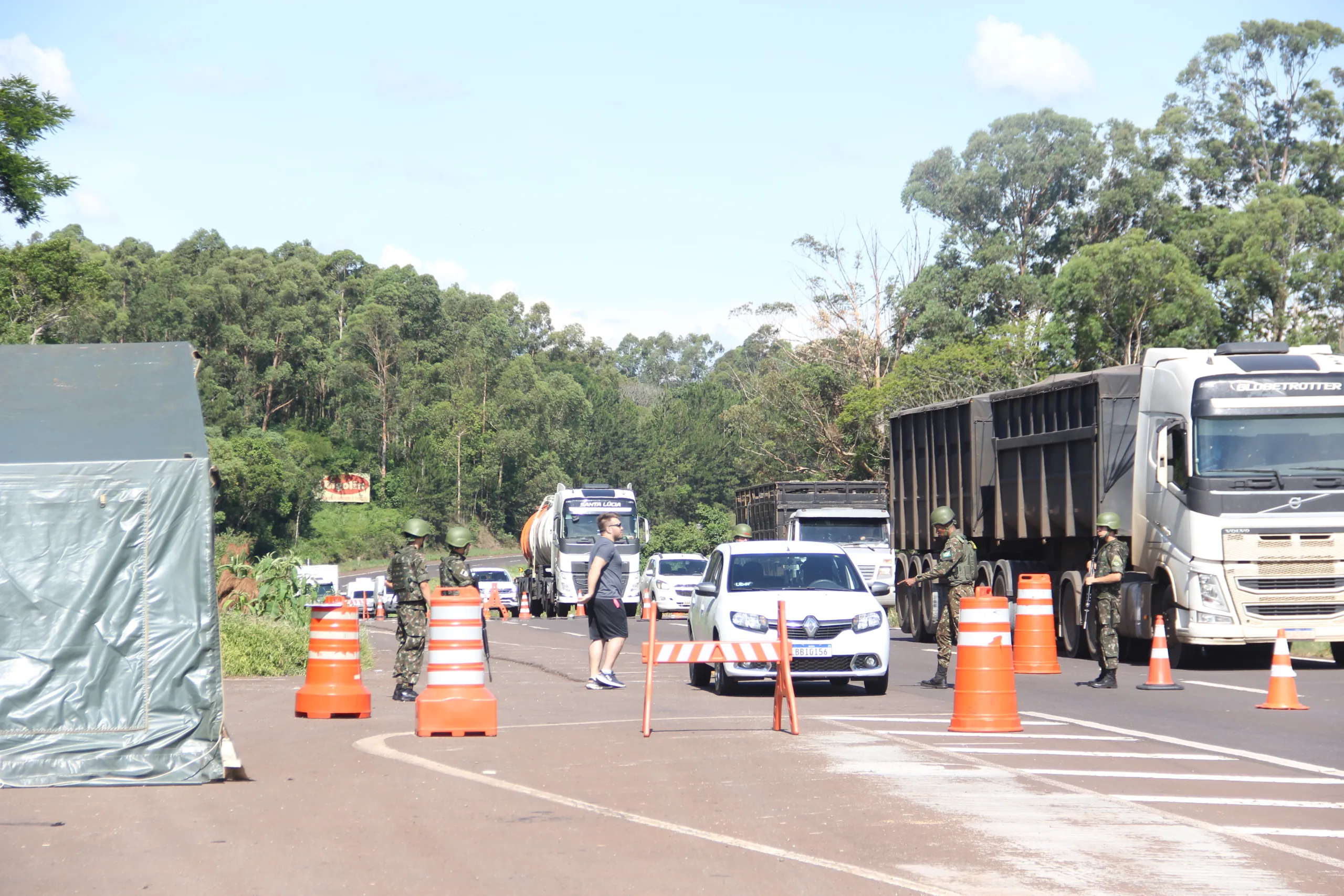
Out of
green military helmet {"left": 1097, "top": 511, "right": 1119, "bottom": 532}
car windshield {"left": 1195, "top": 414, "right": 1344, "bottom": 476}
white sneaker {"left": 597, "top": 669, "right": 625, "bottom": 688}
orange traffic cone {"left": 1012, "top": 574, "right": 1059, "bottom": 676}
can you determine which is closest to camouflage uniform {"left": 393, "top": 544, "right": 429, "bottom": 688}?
white sneaker {"left": 597, "top": 669, "right": 625, "bottom": 688}

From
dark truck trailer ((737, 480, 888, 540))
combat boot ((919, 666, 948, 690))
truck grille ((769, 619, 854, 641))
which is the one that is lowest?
combat boot ((919, 666, 948, 690))

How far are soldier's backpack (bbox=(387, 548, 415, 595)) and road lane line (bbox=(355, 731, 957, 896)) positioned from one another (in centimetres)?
348

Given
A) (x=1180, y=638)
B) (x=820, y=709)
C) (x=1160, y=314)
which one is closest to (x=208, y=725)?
(x=820, y=709)

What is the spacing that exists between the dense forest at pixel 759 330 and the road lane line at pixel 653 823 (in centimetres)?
4176

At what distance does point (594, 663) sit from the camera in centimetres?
1664

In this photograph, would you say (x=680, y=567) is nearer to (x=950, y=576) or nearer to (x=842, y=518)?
(x=842, y=518)

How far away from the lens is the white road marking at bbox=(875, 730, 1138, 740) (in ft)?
39.6

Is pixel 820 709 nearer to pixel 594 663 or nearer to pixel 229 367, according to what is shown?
pixel 594 663

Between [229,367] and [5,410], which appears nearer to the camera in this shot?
[5,410]

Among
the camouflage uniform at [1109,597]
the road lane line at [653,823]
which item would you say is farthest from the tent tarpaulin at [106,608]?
the camouflage uniform at [1109,597]

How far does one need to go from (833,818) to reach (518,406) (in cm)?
9997

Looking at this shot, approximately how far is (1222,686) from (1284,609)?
1.85 meters

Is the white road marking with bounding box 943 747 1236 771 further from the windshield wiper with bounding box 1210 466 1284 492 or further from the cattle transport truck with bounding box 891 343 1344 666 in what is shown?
the windshield wiper with bounding box 1210 466 1284 492

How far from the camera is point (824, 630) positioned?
603 inches
